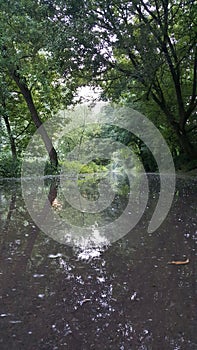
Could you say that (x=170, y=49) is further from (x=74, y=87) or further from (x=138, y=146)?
(x=138, y=146)

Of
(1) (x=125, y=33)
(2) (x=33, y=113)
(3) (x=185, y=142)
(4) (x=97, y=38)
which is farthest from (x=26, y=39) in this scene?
(3) (x=185, y=142)

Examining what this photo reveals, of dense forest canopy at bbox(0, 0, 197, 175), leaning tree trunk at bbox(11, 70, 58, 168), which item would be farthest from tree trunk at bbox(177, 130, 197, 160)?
leaning tree trunk at bbox(11, 70, 58, 168)

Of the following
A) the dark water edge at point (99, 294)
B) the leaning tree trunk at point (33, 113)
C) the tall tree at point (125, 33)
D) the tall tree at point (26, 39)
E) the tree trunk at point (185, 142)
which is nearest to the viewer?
the dark water edge at point (99, 294)

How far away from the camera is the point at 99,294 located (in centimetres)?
134

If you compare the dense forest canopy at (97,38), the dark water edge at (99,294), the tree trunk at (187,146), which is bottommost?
the dark water edge at (99,294)

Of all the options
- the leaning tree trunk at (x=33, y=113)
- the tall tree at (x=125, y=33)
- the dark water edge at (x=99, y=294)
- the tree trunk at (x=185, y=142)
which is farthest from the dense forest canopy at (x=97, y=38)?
the dark water edge at (x=99, y=294)

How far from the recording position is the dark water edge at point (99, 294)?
1.02 meters

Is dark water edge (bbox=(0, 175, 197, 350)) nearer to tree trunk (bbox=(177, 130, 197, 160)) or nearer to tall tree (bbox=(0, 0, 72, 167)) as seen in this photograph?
tall tree (bbox=(0, 0, 72, 167))

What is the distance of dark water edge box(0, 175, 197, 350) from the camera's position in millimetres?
1020

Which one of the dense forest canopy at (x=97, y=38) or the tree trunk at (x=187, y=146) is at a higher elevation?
the dense forest canopy at (x=97, y=38)

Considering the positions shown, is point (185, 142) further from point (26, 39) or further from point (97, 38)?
point (26, 39)

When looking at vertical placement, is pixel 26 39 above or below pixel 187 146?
above

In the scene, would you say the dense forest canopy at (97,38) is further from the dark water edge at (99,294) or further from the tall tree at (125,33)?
the dark water edge at (99,294)

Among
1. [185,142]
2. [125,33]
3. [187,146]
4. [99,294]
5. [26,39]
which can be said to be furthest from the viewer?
[187,146]
